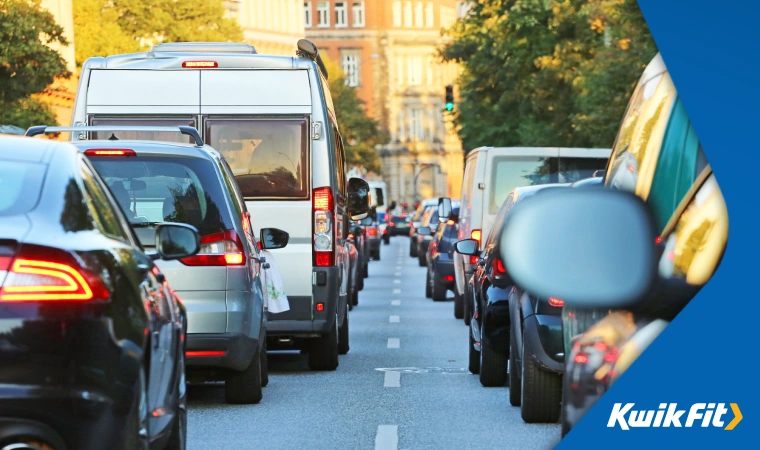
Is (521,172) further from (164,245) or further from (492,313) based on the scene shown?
(164,245)

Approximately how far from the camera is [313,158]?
1341cm

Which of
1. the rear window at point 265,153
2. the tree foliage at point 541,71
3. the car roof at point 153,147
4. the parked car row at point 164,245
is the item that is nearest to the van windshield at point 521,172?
the parked car row at point 164,245

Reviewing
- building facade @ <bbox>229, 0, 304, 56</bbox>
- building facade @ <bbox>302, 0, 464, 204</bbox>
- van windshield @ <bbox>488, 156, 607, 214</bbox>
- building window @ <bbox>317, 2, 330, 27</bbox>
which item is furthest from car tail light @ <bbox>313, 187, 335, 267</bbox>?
building window @ <bbox>317, 2, 330, 27</bbox>

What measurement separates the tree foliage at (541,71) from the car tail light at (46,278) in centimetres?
2715

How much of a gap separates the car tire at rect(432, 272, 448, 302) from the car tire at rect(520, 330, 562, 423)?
607 inches

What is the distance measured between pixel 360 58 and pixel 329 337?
149293 millimetres

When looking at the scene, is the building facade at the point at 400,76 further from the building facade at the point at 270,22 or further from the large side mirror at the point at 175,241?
the large side mirror at the point at 175,241

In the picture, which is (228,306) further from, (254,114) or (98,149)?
(254,114)

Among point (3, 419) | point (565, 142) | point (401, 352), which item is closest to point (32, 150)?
point (3, 419)

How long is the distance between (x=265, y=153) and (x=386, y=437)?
4720 mm

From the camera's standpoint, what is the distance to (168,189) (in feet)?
34.3

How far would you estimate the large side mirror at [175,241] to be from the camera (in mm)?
6867

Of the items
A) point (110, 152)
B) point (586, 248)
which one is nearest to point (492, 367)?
point (110, 152)

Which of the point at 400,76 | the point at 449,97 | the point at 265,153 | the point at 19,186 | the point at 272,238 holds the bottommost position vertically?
the point at 400,76
